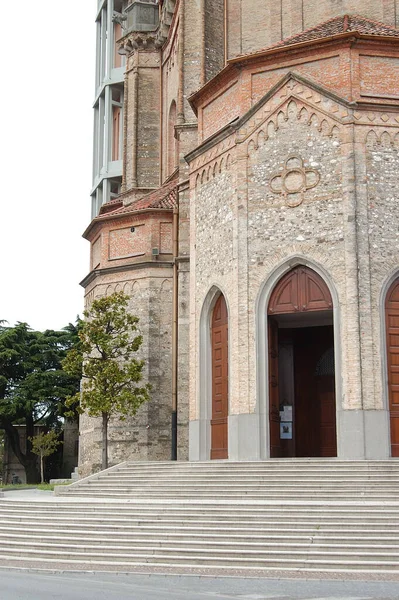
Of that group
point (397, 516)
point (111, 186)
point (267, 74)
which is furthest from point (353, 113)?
point (111, 186)

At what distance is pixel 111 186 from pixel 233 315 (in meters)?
24.9

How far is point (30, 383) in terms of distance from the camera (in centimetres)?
4591

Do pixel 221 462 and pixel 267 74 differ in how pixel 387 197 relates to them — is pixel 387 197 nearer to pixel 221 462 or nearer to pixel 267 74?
pixel 267 74

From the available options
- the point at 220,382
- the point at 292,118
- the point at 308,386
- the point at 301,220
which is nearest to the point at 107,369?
the point at 220,382

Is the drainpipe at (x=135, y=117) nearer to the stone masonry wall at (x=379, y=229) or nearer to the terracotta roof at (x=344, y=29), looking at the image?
the terracotta roof at (x=344, y=29)

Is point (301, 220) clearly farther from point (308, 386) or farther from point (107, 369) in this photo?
point (107, 369)

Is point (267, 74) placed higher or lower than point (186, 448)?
higher

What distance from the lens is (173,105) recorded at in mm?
36812

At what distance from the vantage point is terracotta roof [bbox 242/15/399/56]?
24484 mm

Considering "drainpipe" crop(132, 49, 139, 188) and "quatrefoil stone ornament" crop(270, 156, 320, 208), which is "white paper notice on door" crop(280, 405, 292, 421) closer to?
"quatrefoil stone ornament" crop(270, 156, 320, 208)

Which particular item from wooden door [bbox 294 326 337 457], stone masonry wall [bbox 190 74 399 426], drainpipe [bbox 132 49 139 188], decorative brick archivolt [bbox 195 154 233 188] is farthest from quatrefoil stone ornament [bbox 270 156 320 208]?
drainpipe [bbox 132 49 139 188]

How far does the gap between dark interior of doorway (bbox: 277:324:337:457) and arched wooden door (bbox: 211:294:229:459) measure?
2.14 m

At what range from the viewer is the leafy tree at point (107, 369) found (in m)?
27.2

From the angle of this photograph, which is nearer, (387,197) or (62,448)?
(387,197)
